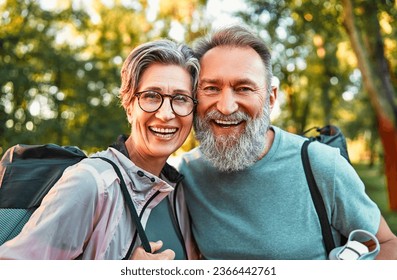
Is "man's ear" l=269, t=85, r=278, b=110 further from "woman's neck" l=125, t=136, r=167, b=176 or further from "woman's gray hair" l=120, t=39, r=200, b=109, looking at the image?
"woman's neck" l=125, t=136, r=167, b=176

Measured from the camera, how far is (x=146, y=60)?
177 centimetres

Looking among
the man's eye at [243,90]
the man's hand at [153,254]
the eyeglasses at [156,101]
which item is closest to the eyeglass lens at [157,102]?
the eyeglasses at [156,101]

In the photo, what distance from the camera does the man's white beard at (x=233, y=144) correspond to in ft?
6.41

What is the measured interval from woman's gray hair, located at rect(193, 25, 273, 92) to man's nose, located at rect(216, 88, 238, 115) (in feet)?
0.79

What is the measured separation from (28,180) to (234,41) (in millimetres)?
1102

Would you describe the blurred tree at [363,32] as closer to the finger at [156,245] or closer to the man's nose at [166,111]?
the man's nose at [166,111]

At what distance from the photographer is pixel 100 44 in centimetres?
1355

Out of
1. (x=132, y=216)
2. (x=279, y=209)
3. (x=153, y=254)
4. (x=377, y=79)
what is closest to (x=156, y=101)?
(x=132, y=216)

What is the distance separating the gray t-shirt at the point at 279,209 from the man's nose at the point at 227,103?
289 mm

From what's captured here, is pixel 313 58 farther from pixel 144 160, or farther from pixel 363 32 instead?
pixel 144 160

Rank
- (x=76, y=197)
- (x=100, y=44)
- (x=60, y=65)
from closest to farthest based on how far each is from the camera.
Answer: (x=76, y=197), (x=60, y=65), (x=100, y=44)

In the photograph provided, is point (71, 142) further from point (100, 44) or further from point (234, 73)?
point (234, 73)
